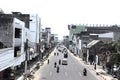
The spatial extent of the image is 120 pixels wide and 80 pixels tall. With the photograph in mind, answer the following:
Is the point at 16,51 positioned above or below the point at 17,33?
below

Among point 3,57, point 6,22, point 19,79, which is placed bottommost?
point 19,79

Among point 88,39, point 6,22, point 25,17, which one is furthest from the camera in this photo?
point 88,39

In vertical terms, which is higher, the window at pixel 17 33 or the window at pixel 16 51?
the window at pixel 17 33

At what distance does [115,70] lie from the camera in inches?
2190

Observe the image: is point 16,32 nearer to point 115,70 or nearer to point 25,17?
point 115,70

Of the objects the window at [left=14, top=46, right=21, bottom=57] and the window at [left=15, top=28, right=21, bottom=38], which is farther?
the window at [left=15, top=28, right=21, bottom=38]

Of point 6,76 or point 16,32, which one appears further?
point 16,32

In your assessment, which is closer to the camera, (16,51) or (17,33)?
(16,51)

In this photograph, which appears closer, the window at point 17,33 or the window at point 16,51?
the window at point 16,51

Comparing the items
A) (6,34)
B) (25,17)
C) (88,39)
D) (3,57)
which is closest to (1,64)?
(3,57)

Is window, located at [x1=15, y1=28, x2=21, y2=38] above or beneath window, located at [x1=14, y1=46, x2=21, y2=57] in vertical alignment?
above

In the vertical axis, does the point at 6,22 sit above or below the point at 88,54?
above

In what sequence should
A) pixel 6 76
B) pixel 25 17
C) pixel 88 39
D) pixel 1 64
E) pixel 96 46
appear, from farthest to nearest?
1. pixel 88 39
2. pixel 96 46
3. pixel 25 17
4. pixel 6 76
5. pixel 1 64

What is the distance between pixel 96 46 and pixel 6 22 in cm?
4948
